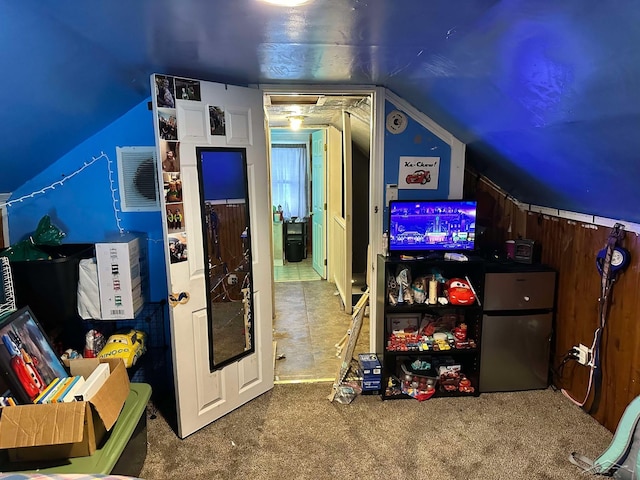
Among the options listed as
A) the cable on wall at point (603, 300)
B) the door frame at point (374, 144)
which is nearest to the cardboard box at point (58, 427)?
the door frame at point (374, 144)

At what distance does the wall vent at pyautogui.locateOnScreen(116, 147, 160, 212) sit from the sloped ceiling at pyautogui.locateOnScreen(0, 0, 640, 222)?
248 mm

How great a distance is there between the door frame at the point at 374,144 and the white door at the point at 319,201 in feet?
8.21

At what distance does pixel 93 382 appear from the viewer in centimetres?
199

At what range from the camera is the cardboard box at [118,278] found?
8.35ft

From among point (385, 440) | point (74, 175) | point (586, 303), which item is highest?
point (74, 175)

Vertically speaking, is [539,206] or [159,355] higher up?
[539,206]

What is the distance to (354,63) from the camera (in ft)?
7.65

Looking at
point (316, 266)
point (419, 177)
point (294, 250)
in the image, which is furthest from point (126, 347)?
point (294, 250)

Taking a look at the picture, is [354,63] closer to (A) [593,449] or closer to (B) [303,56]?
(B) [303,56]

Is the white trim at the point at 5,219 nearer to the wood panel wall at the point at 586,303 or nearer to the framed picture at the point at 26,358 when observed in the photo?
the framed picture at the point at 26,358

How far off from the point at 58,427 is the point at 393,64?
7.45ft

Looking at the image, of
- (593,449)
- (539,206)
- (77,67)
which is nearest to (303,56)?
(77,67)

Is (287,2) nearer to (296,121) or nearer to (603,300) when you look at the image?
(603,300)

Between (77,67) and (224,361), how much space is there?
1789mm
